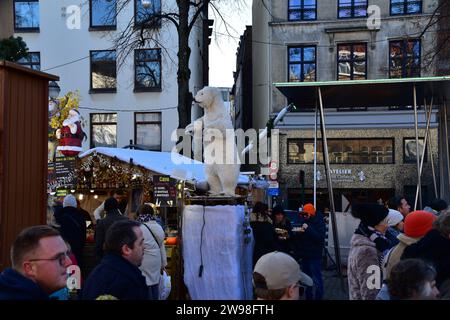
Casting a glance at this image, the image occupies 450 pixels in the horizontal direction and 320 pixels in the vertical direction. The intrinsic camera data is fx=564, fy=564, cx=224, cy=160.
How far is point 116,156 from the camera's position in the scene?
47.4 feet

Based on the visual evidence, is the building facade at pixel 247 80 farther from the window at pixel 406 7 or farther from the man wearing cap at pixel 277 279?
the man wearing cap at pixel 277 279

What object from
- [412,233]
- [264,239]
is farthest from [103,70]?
[412,233]

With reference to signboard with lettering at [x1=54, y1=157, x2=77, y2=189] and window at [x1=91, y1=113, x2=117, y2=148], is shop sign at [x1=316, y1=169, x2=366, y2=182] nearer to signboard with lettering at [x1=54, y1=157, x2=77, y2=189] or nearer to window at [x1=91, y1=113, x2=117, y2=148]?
window at [x1=91, y1=113, x2=117, y2=148]

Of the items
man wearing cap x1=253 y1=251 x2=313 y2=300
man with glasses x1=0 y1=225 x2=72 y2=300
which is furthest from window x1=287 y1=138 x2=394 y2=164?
man with glasses x1=0 y1=225 x2=72 y2=300

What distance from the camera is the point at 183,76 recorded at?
15.9 metres

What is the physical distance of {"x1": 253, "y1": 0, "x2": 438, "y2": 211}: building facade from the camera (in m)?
27.8

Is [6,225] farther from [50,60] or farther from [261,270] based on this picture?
[50,60]

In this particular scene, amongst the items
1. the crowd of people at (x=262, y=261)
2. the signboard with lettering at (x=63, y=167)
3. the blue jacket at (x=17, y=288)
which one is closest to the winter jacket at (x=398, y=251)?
the crowd of people at (x=262, y=261)

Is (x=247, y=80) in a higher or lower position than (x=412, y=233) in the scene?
higher

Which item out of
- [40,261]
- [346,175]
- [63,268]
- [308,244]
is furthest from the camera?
[346,175]

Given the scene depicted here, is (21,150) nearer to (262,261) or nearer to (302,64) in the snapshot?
(262,261)

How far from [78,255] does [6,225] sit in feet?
9.48

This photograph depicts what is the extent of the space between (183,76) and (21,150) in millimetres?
10144

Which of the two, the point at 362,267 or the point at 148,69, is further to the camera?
the point at 148,69
